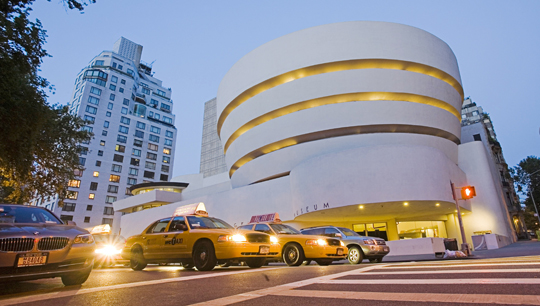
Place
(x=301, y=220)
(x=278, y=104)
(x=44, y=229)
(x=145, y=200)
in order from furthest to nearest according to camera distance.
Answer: (x=145, y=200) → (x=278, y=104) → (x=301, y=220) → (x=44, y=229)

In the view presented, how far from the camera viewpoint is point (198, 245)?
8727mm

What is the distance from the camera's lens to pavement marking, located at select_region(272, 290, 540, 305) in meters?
2.76

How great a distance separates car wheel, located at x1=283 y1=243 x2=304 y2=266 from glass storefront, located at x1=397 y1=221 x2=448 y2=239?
29756 millimetres

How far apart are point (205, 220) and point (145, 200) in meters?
46.1

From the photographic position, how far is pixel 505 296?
116 inches

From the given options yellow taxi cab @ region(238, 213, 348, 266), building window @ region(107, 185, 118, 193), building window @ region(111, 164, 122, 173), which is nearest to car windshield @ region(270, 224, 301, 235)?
yellow taxi cab @ region(238, 213, 348, 266)

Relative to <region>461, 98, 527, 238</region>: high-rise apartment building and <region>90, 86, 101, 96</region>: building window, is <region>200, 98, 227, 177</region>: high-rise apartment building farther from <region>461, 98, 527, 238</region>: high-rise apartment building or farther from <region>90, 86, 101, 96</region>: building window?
<region>461, 98, 527, 238</region>: high-rise apartment building

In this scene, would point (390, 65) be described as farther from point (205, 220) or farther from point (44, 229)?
point (44, 229)

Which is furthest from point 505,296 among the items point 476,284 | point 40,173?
point 40,173

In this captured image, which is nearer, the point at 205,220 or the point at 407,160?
the point at 205,220

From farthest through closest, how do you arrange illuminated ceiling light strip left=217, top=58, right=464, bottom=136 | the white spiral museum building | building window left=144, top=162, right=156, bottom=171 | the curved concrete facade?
building window left=144, top=162, right=156, bottom=171 < illuminated ceiling light strip left=217, top=58, right=464, bottom=136 < the curved concrete facade < the white spiral museum building

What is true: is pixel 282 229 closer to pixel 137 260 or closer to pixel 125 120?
pixel 137 260

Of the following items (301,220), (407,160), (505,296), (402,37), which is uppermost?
(402,37)

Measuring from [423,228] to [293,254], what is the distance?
30453 mm
